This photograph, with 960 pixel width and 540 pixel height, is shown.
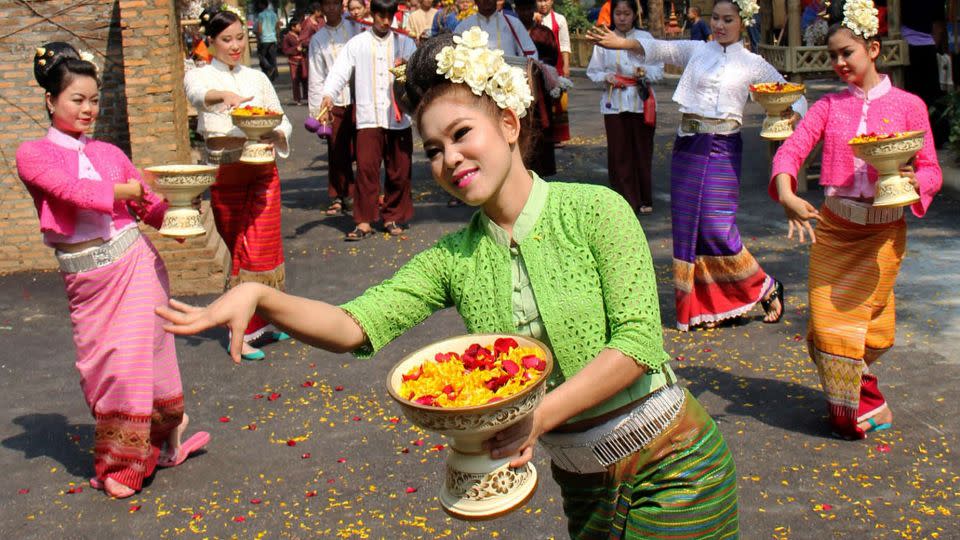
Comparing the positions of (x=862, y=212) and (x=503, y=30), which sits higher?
(x=503, y=30)

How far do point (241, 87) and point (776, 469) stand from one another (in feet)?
15.8

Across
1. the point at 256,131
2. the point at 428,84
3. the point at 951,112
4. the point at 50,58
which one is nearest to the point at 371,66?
the point at 256,131

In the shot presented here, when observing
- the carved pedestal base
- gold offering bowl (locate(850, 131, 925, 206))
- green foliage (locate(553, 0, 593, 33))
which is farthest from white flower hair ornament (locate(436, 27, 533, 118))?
green foliage (locate(553, 0, 593, 33))

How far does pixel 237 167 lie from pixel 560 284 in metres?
5.72

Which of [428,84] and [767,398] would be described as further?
[767,398]

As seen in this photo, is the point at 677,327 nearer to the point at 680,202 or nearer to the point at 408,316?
the point at 680,202

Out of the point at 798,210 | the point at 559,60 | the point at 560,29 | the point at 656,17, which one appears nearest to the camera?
the point at 798,210

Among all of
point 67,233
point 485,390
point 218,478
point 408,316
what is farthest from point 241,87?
point 485,390

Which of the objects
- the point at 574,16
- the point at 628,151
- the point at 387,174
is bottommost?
the point at 387,174

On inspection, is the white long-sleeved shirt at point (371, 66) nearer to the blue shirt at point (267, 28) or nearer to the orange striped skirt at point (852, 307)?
the orange striped skirt at point (852, 307)

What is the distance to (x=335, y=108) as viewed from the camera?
505 inches

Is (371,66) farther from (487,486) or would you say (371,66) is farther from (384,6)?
(487,486)

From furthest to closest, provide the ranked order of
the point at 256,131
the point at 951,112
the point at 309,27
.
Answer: the point at 309,27, the point at 951,112, the point at 256,131

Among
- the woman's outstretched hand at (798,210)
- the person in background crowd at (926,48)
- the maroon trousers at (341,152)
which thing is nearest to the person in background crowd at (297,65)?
the maroon trousers at (341,152)
